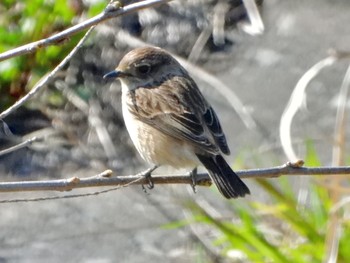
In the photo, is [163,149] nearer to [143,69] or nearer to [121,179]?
[143,69]

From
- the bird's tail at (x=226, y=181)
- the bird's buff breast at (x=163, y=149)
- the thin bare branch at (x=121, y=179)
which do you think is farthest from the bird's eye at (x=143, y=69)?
the thin bare branch at (x=121, y=179)

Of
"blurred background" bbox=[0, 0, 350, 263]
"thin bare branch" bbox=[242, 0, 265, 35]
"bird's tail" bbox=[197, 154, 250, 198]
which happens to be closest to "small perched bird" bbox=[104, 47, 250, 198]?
"bird's tail" bbox=[197, 154, 250, 198]

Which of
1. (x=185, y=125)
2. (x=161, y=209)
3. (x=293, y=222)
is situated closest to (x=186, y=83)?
(x=185, y=125)

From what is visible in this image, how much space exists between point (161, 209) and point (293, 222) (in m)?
1.59

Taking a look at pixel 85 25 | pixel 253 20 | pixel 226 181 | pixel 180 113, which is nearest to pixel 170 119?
pixel 180 113

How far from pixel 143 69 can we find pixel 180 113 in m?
0.59

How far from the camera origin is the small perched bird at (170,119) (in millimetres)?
5383

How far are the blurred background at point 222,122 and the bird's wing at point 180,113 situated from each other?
69cm

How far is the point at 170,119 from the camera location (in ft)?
18.8

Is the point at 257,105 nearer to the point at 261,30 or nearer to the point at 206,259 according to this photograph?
the point at 261,30

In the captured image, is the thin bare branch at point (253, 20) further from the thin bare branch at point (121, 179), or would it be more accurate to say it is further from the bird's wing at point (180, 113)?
the thin bare branch at point (121, 179)

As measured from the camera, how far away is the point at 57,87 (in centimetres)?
848

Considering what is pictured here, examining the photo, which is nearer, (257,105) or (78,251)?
(78,251)

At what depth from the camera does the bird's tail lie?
505 cm
